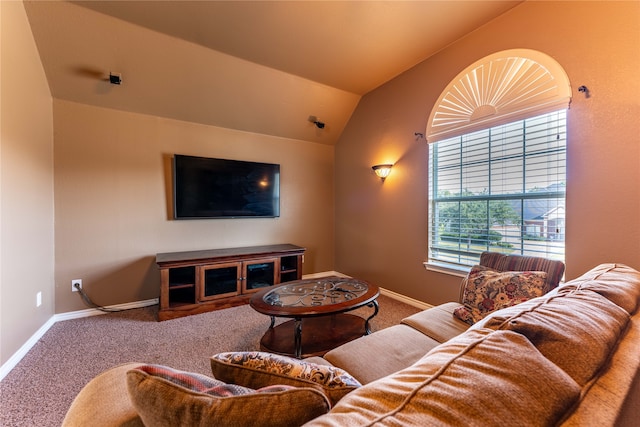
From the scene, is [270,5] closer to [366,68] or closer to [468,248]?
[366,68]

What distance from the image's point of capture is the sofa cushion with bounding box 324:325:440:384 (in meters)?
1.18

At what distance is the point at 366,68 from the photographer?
3033 mm

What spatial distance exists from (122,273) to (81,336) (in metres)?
0.76

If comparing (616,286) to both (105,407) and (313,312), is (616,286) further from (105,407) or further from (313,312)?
(105,407)

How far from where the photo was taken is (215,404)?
49 cm

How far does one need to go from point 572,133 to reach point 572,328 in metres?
1.91

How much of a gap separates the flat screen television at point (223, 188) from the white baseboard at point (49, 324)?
1.12 meters

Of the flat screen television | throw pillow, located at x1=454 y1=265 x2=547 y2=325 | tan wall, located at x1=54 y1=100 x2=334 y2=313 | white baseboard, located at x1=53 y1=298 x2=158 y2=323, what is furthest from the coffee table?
white baseboard, located at x1=53 y1=298 x2=158 y2=323

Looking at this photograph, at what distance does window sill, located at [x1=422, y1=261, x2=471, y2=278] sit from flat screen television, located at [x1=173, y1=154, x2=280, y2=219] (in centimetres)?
224

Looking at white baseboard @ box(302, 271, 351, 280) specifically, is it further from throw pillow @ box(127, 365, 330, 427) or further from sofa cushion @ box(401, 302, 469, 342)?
throw pillow @ box(127, 365, 330, 427)

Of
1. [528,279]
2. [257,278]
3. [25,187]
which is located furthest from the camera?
[257,278]

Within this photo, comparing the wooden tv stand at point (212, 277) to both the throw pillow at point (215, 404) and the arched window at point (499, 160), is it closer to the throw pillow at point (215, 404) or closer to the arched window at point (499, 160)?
the arched window at point (499, 160)

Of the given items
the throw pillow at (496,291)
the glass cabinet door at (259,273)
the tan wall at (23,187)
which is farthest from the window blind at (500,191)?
the tan wall at (23,187)

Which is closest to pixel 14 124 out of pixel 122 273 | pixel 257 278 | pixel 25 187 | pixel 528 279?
pixel 25 187
